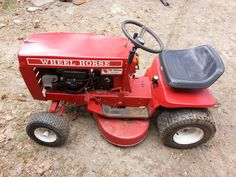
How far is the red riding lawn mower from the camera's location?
271 centimetres

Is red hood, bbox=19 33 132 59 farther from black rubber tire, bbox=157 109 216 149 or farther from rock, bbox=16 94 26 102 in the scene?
rock, bbox=16 94 26 102

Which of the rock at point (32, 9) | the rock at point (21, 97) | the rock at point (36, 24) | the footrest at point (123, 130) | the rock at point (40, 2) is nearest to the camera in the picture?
the footrest at point (123, 130)

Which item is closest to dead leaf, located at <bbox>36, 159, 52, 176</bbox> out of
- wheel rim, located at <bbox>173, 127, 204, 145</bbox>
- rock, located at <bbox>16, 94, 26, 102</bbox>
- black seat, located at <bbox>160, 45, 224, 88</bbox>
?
rock, located at <bbox>16, 94, 26, 102</bbox>

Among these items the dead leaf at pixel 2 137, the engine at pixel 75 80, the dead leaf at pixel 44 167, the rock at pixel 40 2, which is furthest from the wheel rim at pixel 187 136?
the rock at pixel 40 2

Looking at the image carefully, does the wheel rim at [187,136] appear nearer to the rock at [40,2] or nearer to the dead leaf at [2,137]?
the dead leaf at [2,137]

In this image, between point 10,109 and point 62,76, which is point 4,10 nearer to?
point 10,109

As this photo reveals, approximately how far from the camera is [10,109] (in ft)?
11.1

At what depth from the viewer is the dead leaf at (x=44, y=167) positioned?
9.18ft

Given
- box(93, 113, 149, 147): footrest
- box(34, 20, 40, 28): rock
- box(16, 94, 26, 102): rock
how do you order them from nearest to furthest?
box(93, 113, 149, 147): footrest
box(16, 94, 26, 102): rock
box(34, 20, 40, 28): rock

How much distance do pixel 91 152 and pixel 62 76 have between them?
77cm

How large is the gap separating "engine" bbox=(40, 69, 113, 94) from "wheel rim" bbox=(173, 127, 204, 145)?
80 cm

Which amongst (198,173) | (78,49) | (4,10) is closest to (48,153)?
(78,49)

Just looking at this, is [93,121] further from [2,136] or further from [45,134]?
[2,136]

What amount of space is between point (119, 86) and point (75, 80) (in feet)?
1.36
